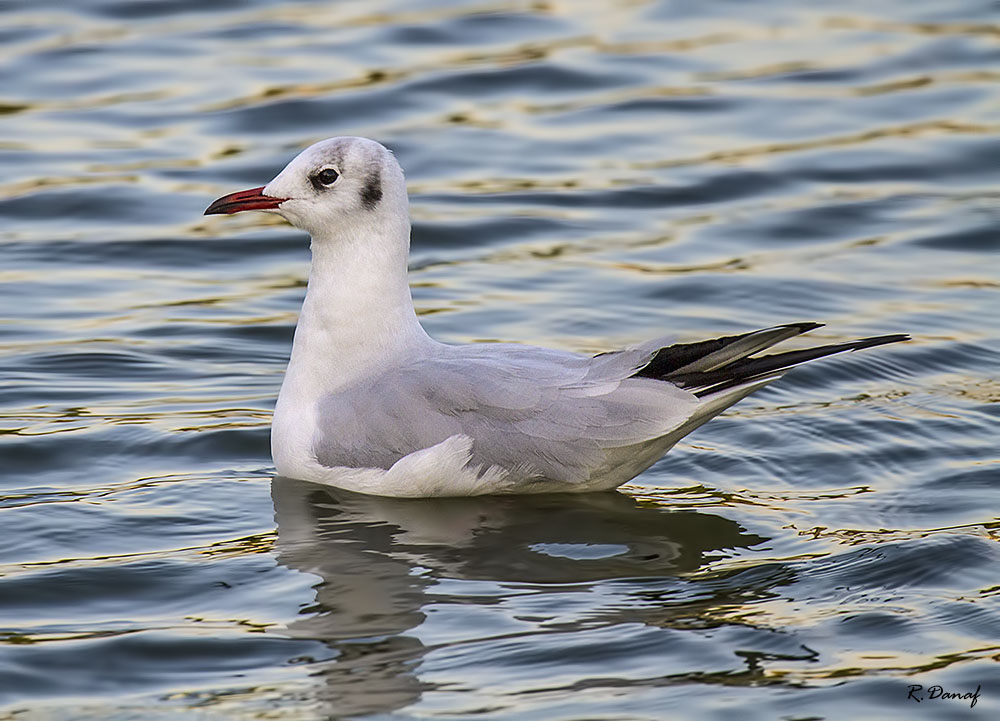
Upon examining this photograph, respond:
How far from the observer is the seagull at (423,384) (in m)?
6.41

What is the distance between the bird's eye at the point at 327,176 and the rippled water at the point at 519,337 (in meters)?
1.16

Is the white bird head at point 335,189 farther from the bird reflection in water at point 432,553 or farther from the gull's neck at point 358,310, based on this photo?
the bird reflection in water at point 432,553

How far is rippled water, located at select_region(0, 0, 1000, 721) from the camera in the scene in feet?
17.7

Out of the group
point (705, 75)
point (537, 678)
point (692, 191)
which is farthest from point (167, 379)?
point (705, 75)

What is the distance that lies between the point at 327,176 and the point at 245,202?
327 millimetres

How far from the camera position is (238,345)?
856 cm

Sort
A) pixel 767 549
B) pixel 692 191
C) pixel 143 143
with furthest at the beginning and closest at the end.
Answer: pixel 143 143, pixel 692 191, pixel 767 549

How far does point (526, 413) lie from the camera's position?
648 cm

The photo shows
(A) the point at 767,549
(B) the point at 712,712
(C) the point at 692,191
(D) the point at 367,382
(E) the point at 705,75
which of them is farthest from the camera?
(E) the point at 705,75

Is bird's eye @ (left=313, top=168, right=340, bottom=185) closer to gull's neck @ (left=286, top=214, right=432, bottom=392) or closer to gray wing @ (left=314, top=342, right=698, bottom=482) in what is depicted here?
gull's neck @ (left=286, top=214, right=432, bottom=392)

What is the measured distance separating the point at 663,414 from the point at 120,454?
2233 mm

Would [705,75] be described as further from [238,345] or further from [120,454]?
[120,454]
